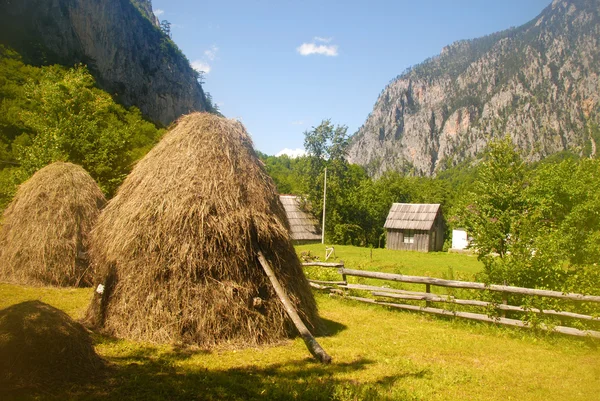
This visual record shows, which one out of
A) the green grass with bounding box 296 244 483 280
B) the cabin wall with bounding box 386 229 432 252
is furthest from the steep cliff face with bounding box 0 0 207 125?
the green grass with bounding box 296 244 483 280

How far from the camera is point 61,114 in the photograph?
22.2m

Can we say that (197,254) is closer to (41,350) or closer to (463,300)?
(41,350)

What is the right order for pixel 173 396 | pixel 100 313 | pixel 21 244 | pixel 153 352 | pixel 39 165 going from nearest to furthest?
pixel 173 396, pixel 153 352, pixel 100 313, pixel 21 244, pixel 39 165

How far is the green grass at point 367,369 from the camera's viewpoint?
5.28 m

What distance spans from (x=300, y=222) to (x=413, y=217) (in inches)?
485

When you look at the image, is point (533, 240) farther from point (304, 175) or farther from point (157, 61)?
point (157, 61)

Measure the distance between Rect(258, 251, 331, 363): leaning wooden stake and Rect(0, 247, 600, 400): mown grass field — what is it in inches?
8.7

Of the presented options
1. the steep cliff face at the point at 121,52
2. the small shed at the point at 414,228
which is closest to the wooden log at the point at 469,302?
the small shed at the point at 414,228

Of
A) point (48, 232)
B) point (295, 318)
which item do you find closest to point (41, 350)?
point (295, 318)

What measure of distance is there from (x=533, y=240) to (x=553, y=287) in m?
1.34

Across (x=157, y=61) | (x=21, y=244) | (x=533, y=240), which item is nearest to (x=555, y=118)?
(x=157, y=61)

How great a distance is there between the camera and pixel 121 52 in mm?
92000

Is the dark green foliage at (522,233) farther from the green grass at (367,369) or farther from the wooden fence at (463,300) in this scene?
the green grass at (367,369)

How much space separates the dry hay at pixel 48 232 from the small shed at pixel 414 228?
3317 cm
